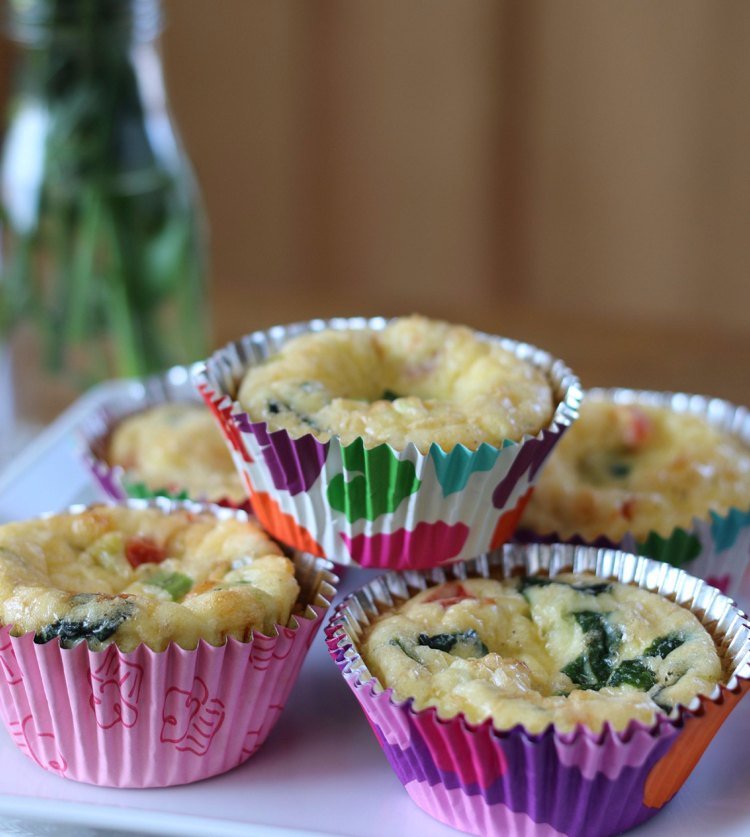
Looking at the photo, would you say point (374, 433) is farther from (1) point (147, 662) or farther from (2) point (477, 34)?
(2) point (477, 34)

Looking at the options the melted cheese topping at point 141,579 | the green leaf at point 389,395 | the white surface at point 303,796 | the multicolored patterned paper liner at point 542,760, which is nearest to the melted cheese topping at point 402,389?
the green leaf at point 389,395

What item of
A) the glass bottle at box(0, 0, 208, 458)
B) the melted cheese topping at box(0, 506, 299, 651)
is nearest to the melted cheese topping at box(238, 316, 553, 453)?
the melted cheese topping at box(0, 506, 299, 651)

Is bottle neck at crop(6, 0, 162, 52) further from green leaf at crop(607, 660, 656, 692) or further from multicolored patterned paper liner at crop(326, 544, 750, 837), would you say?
green leaf at crop(607, 660, 656, 692)

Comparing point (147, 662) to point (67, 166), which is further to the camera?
point (67, 166)

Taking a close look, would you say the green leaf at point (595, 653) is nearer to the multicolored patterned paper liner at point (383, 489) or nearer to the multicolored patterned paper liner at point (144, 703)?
the multicolored patterned paper liner at point (383, 489)

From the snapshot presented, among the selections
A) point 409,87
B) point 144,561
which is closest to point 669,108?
point 409,87

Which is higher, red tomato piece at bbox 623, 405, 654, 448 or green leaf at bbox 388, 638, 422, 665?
red tomato piece at bbox 623, 405, 654, 448
